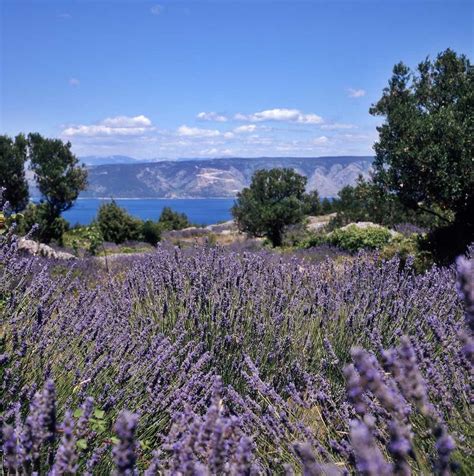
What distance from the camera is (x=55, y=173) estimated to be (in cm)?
2584

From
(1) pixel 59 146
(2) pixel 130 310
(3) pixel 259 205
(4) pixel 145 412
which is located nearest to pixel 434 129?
(2) pixel 130 310

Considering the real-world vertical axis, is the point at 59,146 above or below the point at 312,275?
above

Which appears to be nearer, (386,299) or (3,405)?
(3,405)

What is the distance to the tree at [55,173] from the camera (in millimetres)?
25969

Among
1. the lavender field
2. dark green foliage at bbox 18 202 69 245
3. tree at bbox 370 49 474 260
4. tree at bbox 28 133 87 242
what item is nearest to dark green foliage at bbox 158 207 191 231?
tree at bbox 28 133 87 242

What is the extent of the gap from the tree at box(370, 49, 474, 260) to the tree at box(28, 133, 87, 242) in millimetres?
19098

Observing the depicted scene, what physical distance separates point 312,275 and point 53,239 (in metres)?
17.5

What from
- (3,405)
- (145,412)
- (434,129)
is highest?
(434,129)

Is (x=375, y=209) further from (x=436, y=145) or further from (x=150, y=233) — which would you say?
(x=150, y=233)

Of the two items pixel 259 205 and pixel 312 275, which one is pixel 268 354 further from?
pixel 259 205

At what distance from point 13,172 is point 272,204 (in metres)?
12.7

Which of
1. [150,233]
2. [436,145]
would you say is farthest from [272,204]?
[436,145]

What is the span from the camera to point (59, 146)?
89.1ft

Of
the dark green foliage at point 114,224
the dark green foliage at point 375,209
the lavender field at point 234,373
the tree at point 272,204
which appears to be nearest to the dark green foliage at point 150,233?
the dark green foliage at point 114,224
